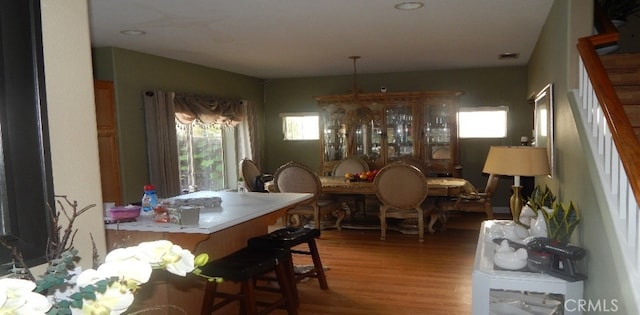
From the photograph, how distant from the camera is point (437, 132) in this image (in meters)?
6.60

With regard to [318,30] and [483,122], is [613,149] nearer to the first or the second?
[318,30]

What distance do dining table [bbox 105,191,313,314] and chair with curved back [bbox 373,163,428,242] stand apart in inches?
64.8

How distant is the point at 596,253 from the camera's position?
204 centimetres

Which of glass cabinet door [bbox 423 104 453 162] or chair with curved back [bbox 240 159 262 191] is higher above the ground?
glass cabinet door [bbox 423 104 453 162]

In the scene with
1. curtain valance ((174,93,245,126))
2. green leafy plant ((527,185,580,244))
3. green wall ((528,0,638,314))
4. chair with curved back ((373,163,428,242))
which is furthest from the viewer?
curtain valance ((174,93,245,126))

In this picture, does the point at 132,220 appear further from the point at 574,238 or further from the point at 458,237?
the point at 458,237

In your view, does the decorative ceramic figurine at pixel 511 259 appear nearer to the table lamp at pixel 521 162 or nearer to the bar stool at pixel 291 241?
the table lamp at pixel 521 162

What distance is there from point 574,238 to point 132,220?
2611mm

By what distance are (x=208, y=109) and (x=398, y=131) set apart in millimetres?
2800

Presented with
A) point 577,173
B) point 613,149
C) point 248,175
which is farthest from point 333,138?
point 613,149

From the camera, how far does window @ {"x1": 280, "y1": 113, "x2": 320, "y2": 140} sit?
23.3 ft

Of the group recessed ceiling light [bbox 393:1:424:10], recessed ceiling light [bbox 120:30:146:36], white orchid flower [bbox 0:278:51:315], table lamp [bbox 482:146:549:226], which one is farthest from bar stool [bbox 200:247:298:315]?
recessed ceiling light [bbox 120:30:146:36]

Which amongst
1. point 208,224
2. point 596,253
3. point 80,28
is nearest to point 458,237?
point 596,253

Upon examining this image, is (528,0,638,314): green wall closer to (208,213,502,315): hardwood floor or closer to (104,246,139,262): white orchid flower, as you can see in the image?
(208,213,502,315): hardwood floor
